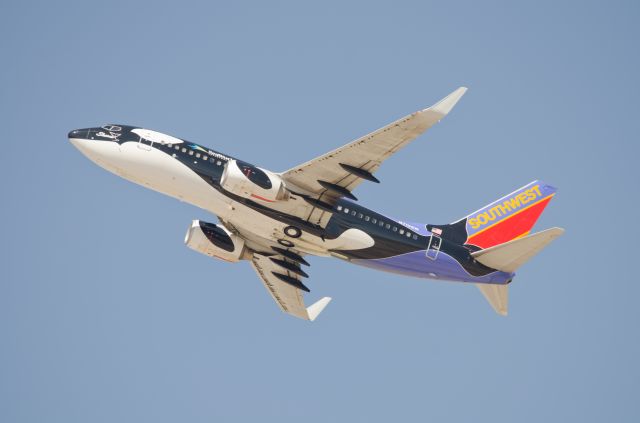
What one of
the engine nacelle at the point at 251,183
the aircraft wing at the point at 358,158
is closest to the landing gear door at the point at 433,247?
the aircraft wing at the point at 358,158

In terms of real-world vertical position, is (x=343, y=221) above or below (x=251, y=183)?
below

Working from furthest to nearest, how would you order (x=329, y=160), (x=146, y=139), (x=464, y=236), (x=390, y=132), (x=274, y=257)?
(x=274, y=257) → (x=464, y=236) → (x=146, y=139) → (x=329, y=160) → (x=390, y=132)

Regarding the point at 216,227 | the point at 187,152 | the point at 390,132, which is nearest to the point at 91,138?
the point at 187,152

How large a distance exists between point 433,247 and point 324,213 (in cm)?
769

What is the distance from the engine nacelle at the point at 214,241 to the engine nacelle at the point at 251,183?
8.29 metres

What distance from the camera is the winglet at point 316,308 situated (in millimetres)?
66500

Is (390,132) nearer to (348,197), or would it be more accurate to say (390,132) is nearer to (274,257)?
(348,197)

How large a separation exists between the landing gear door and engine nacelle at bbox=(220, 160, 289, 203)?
407 inches

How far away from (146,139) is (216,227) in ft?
29.5

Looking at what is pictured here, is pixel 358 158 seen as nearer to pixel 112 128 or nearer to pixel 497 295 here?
pixel 497 295

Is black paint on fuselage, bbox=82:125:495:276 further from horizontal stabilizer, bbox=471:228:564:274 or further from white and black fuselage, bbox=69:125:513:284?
horizontal stabilizer, bbox=471:228:564:274

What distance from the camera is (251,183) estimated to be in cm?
5353

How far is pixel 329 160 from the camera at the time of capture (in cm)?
5238

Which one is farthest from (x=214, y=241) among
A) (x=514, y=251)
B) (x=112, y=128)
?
(x=514, y=251)
